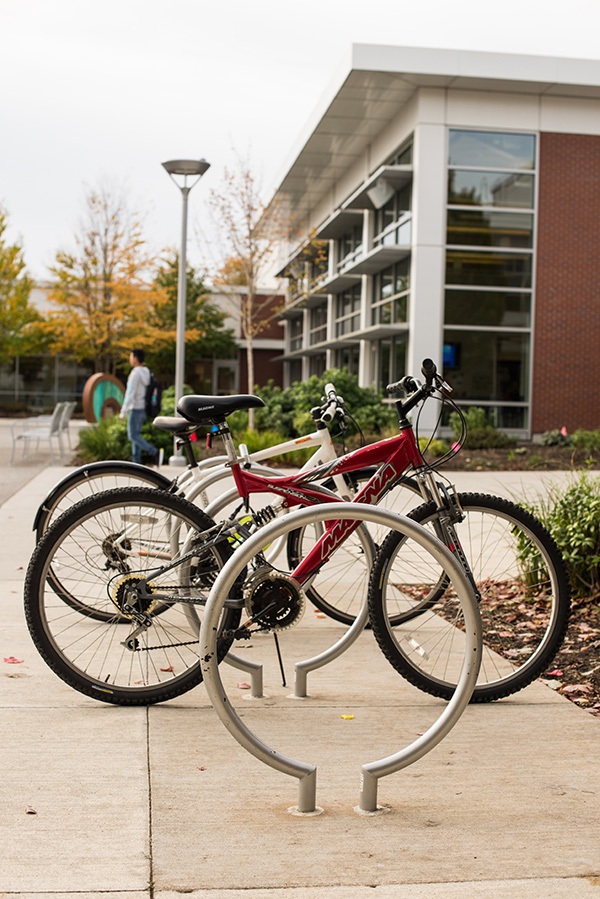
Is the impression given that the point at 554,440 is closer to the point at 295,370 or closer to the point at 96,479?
the point at 96,479

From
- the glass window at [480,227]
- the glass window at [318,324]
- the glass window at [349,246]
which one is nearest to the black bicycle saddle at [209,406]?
the glass window at [480,227]

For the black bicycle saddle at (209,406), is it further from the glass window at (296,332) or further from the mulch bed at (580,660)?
the glass window at (296,332)

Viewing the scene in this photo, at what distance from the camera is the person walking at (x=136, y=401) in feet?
49.2

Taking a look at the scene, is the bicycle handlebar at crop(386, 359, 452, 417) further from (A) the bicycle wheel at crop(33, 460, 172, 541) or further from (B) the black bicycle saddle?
(A) the bicycle wheel at crop(33, 460, 172, 541)

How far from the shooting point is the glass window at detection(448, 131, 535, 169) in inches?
940

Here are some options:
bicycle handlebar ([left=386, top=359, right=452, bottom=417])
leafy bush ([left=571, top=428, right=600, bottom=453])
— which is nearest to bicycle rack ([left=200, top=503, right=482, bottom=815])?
bicycle handlebar ([left=386, top=359, right=452, bottom=417])

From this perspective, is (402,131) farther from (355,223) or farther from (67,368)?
(67,368)

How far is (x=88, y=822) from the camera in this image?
308cm

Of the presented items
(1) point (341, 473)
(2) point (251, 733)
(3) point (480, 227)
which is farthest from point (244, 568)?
(3) point (480, 227)

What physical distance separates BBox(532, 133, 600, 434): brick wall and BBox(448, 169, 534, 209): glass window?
40 cm

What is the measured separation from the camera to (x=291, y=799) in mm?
3318

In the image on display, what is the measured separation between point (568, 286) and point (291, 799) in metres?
22.2

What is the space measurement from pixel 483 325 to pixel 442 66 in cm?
574

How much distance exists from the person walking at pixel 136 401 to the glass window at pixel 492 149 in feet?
38.6
